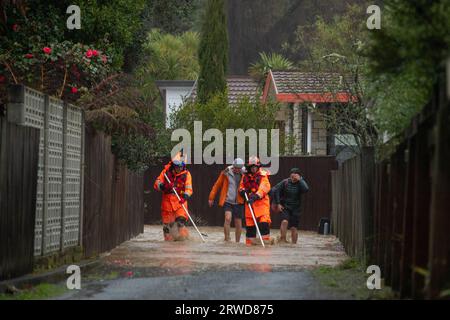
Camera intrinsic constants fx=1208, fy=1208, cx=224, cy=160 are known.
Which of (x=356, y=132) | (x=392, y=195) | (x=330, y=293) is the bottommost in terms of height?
(x=330, y=293)

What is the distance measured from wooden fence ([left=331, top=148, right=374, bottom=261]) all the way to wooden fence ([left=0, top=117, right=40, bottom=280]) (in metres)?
4.88

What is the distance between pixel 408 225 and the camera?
11633 millimetres

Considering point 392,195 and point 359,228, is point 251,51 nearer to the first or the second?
point 359,228

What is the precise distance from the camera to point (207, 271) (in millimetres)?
16266

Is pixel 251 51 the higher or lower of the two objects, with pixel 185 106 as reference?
higher

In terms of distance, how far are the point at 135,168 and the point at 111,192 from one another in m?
4.41

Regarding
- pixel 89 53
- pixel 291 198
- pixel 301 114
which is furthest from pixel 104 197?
pixel 301 114

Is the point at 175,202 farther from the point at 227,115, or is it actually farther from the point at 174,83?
the point at 174,83

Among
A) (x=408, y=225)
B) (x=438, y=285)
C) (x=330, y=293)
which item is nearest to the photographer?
(x=438, y=285)

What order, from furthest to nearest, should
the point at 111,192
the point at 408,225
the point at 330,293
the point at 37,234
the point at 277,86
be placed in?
the point at 277,86 → the point at 111,192 → the point at 37,234 → the point at 330,293 → the point at 408,225

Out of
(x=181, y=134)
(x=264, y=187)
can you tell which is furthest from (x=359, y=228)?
(x=181, y=134)

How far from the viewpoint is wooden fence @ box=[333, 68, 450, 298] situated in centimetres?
957

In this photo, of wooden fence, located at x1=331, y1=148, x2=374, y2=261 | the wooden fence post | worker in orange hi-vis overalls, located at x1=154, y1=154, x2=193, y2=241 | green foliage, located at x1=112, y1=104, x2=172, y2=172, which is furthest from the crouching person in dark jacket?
the wooden fence post

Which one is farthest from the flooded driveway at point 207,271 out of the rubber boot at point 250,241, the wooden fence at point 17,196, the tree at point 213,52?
the tree at point 213,52
